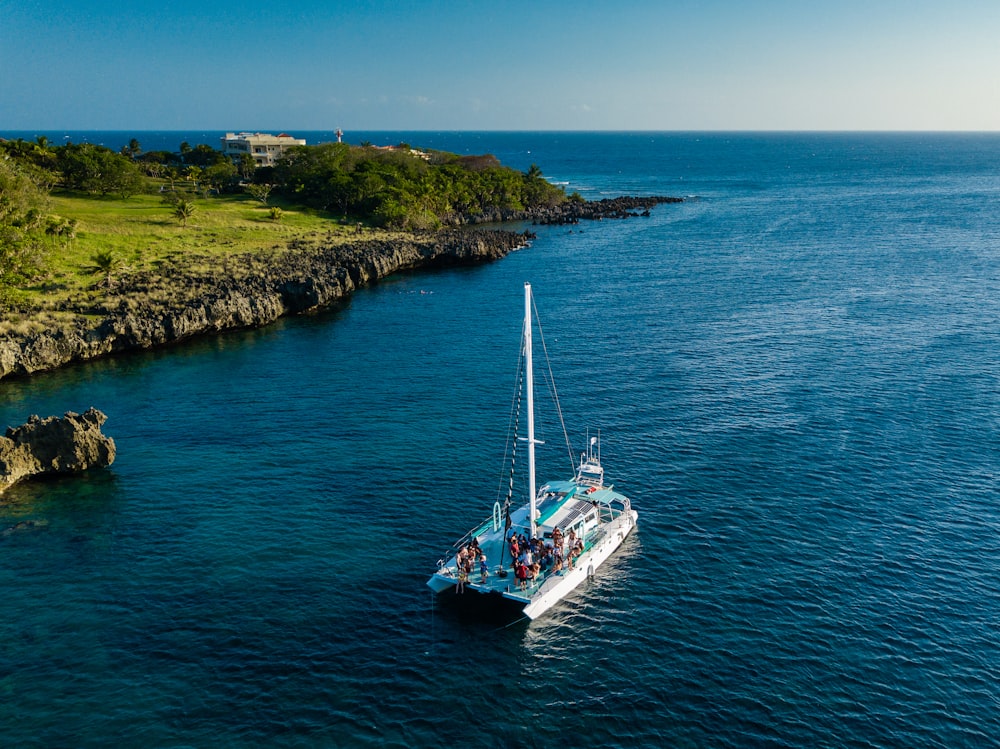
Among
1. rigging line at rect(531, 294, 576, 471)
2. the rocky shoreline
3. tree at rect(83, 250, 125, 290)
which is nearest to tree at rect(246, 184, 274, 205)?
the rocky shoreline

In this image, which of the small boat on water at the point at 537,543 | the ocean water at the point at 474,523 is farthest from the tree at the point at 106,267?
the small boat on water at the point at 537,543

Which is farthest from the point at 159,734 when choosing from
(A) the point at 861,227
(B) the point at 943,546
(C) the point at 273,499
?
(A) the point at 861,227

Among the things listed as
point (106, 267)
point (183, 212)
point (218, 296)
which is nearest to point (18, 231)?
point (106, 267)

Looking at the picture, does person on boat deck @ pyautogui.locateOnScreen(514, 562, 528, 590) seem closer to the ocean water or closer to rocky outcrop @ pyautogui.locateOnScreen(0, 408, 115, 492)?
the ocean water

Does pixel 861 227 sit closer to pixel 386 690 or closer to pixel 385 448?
pixel 385 448

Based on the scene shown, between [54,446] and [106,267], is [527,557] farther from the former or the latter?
[106,267]

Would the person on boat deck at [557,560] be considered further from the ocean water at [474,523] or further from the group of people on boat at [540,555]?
the ocean water at [474,523]
